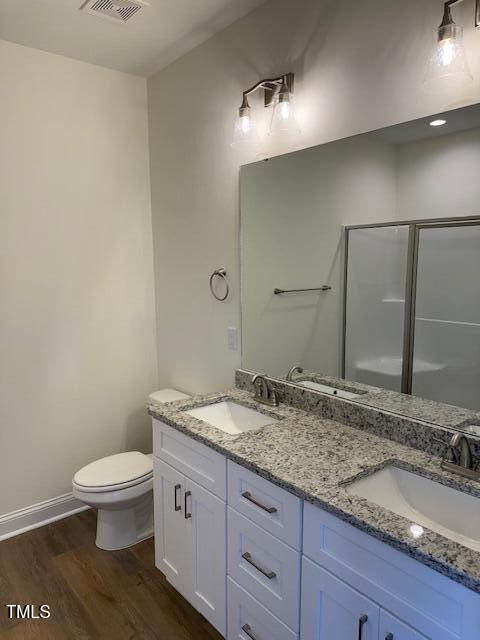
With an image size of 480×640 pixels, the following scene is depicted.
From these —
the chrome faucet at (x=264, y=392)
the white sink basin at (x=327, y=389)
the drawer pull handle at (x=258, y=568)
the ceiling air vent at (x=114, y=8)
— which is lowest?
the drawer pull handle at (x=258, y=568)

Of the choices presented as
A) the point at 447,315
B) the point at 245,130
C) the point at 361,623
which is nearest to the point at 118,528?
the point at 361,623

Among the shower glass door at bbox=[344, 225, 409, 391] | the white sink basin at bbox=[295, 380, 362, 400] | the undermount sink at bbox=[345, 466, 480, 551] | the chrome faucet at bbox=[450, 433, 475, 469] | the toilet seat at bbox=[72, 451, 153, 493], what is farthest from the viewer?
the toilet seat at bbox=[72, 451, 153, 493]

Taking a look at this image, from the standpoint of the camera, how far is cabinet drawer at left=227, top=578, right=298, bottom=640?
1454 millimetres

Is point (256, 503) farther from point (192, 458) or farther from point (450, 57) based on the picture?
point (450, 57)

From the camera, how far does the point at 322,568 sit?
1.27 m

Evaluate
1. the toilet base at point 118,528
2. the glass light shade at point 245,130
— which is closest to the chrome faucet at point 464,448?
the glass light shade at point 245,130

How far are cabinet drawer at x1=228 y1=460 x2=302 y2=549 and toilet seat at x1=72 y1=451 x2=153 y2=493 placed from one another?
0.90 meters

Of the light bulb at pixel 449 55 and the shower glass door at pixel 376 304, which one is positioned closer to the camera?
the light bulb at pixel 449 55

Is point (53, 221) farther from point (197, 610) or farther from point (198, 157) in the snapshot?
point (197, 610)

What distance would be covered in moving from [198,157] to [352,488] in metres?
1.94

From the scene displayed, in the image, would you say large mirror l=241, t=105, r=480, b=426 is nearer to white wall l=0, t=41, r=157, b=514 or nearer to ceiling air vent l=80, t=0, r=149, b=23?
ceiling air vent l=80, t=0, r=149, b=23

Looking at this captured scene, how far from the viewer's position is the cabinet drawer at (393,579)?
0.98 m

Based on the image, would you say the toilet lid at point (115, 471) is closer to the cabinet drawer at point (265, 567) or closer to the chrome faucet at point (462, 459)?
the cabinet drawer at point (265, 567)

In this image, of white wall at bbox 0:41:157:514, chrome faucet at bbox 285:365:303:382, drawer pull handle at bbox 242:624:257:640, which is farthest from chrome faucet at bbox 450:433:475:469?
white wall at bbox 0:41:157:514
